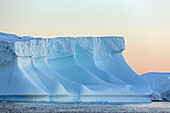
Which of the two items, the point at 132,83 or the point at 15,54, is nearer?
the point at 15,54

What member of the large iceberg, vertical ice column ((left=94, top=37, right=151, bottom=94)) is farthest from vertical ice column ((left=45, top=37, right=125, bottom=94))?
vertical ice column ((left=94, top=37, right=151, bottom=94))

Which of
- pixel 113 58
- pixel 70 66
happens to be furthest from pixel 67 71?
pixel 113 58

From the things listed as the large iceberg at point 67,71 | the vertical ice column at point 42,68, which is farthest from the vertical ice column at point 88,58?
the vertical ice column at point 42,68

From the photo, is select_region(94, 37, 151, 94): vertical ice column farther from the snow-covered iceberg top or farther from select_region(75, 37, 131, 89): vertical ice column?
select_region(75, 37, 131, 89): vertical ice column

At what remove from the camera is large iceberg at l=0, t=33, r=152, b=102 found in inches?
1293

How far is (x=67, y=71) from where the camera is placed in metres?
39.9

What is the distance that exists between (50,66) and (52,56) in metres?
1.17

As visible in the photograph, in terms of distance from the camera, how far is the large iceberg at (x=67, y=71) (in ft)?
108

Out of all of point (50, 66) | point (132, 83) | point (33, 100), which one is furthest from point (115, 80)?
point (33, 100)

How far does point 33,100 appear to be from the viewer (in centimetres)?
3209

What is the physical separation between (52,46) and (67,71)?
2858 mm

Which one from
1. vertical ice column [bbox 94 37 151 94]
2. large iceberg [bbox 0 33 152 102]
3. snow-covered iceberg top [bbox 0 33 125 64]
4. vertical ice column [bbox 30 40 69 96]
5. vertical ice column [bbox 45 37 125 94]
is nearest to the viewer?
large iceberg [bbox 0 33 152 102]

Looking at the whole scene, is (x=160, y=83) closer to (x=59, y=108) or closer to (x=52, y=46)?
(x=52, y=46)

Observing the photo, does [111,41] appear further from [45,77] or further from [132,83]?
[45,77]
